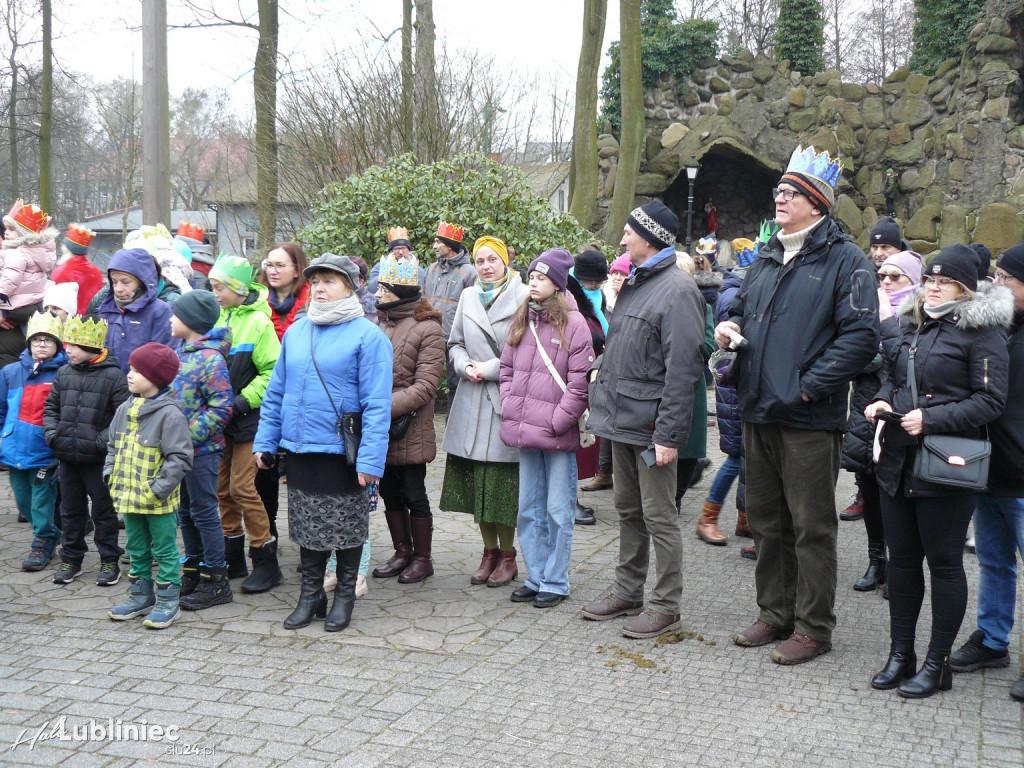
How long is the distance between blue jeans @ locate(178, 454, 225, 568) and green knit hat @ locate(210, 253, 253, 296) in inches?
39.3

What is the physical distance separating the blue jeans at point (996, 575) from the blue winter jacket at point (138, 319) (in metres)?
4.81

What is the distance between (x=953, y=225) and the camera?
2098 cm

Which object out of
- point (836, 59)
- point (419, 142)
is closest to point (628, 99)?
A: point (419, 142)

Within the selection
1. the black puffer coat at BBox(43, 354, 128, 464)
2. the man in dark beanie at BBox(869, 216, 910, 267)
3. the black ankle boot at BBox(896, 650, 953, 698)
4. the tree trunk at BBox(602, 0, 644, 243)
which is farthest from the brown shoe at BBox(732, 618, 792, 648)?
the tree trunk at BBox(602, 0, 644, 243)

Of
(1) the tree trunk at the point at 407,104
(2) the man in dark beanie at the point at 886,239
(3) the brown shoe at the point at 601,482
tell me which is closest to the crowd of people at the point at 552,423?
(2) the man in dark beanie at the point at 886,239

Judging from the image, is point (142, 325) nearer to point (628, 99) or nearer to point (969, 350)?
point (969, 350)

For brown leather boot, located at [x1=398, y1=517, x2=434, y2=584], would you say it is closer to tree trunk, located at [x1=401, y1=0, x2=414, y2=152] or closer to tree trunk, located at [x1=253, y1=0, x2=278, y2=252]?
tree trunk, located at [x1=401, y1=0, x2=414, y2=152]

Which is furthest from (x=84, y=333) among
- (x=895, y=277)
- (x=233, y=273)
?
(x=895, y=277)

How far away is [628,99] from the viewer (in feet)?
63.5

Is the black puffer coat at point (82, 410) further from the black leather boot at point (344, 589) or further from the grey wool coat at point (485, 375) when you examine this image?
the grey wool coat at point (485, 375)

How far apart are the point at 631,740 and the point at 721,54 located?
25101 millimetres

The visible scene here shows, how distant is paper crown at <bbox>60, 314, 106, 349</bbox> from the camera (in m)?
5.67

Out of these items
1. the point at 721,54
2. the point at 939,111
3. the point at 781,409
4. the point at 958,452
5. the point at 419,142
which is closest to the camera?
the point at 958,452

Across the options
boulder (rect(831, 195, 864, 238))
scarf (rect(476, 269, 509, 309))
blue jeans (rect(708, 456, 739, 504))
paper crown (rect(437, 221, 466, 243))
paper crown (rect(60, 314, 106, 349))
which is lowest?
blue jeans (rect(708, 456, 739, 504))
